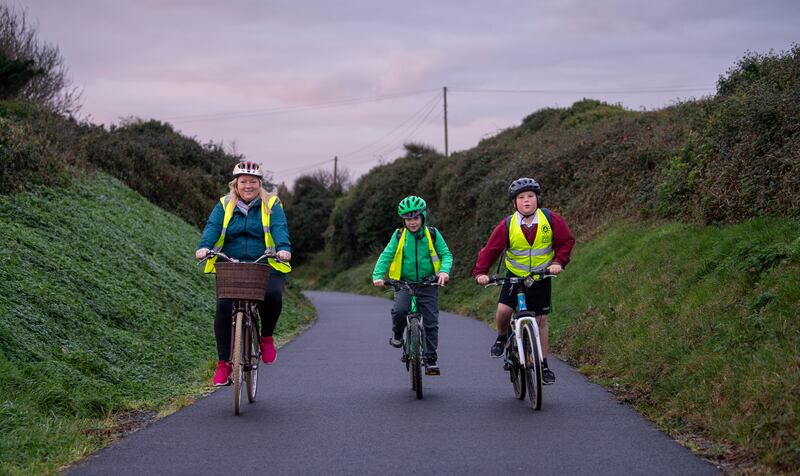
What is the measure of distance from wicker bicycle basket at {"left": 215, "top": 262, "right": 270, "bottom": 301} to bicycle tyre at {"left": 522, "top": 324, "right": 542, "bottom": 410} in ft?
7.61

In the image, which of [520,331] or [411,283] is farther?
[411,283]

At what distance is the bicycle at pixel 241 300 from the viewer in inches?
300

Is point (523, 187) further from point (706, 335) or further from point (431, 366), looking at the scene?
point (706, 335)

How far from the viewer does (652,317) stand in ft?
34.9

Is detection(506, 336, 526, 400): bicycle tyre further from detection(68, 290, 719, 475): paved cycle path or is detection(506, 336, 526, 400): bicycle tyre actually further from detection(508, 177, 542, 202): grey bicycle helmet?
detection(508, 177, 542, 202): grey bicycle helmet

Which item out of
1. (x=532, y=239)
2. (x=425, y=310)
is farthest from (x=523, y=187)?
(x=425, y=310)

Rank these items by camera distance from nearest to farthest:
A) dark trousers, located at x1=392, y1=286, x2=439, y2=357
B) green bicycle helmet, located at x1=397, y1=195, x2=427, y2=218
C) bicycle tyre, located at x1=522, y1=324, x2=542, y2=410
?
bicycle tyre, located at x1=522, y1=324, x2=542, y2=410
green bicycle helmet, located at x1=397, y1=195, x2=427, y2=218
dark trousers, located at x1=392, y1=286, x2=439, y2=357

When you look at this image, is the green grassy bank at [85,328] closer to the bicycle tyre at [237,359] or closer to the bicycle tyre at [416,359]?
the bicycle tyre at [237,359]

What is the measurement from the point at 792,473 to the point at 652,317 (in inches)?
218

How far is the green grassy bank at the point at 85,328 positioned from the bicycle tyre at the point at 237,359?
0.81 m

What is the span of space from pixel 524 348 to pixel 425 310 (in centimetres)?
154

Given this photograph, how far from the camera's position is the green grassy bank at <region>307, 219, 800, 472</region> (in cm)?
614

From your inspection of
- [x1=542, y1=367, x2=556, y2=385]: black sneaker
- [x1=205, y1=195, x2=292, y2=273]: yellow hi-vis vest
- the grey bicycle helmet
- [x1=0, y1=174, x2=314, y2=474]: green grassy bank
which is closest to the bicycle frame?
[x1=542, y1=367, x2=556, y2=385]: black sneaker

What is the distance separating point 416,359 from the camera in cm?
888
